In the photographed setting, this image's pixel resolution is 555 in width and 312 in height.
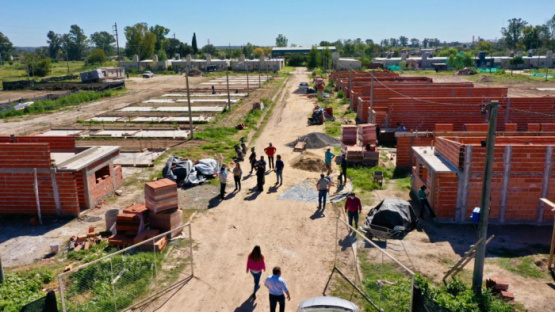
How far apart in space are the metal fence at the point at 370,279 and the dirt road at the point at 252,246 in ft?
1.24

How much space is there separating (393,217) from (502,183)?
13.2ft

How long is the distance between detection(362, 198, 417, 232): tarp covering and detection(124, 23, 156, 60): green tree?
439ft

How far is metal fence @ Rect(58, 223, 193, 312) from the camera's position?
9992mm

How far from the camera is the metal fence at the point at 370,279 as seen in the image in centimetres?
973

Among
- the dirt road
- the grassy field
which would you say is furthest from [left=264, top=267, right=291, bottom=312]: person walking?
the grassy field

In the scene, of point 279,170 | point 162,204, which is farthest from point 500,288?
point 279,170

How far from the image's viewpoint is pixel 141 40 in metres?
136

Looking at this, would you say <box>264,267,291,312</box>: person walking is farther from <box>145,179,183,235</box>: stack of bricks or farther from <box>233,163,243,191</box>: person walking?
<box>233,163,243,191</box>: person walking

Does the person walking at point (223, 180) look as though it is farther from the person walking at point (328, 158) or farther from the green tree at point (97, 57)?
the green tree at point (97, 57)

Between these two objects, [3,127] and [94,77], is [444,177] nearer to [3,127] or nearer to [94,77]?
[3,127]

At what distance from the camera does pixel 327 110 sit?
36781 millimetres

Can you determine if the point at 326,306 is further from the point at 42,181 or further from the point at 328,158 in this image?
the point at 42,181

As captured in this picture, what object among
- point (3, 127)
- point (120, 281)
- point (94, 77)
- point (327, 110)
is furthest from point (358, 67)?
point (120, 281)

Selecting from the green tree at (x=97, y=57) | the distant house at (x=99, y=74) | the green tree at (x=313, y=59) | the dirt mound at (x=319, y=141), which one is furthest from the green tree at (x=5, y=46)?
the dirt mound at (x=319, y=141)
